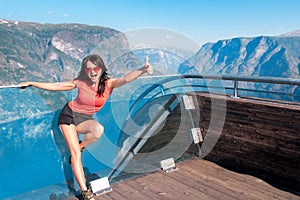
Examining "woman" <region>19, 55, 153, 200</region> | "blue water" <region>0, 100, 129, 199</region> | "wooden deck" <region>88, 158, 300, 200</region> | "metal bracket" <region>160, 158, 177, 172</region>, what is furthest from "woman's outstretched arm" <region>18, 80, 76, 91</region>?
"metal bracket" <region>160, 158, 177, 172</region>

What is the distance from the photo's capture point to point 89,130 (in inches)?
116

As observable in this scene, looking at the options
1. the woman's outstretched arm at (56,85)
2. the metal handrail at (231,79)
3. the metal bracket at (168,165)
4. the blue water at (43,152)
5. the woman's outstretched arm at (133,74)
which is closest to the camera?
the woman's outstretched arm at (56,85)

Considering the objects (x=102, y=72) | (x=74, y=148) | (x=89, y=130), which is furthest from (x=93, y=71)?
(x=74, y=148)

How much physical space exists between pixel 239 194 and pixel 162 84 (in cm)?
231

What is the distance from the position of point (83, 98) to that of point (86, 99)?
0.03m

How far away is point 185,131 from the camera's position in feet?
14.3

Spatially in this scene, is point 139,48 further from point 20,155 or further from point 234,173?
point 20,155

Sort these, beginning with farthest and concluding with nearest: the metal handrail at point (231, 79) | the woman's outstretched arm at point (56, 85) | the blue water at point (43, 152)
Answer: the blue water at point (43, 152)
the metal handrail at point (231, 79)
the woman's outstretched arm at point (56, 85)

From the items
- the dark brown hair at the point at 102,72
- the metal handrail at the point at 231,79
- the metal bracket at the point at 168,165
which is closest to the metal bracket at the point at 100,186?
the metal bracket at the point at 168,165

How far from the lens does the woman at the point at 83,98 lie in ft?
9.03

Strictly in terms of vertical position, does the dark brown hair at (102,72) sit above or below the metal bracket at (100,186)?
above

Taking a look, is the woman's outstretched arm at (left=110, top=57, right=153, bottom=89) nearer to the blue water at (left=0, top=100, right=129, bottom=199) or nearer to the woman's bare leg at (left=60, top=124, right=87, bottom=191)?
the blue water at (left=0, top=100, right=129, bottom=199)

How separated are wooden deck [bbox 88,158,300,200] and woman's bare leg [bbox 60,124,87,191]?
29 cm

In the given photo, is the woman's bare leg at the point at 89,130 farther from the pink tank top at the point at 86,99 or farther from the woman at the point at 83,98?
the pink tank top at the point at 86,99
